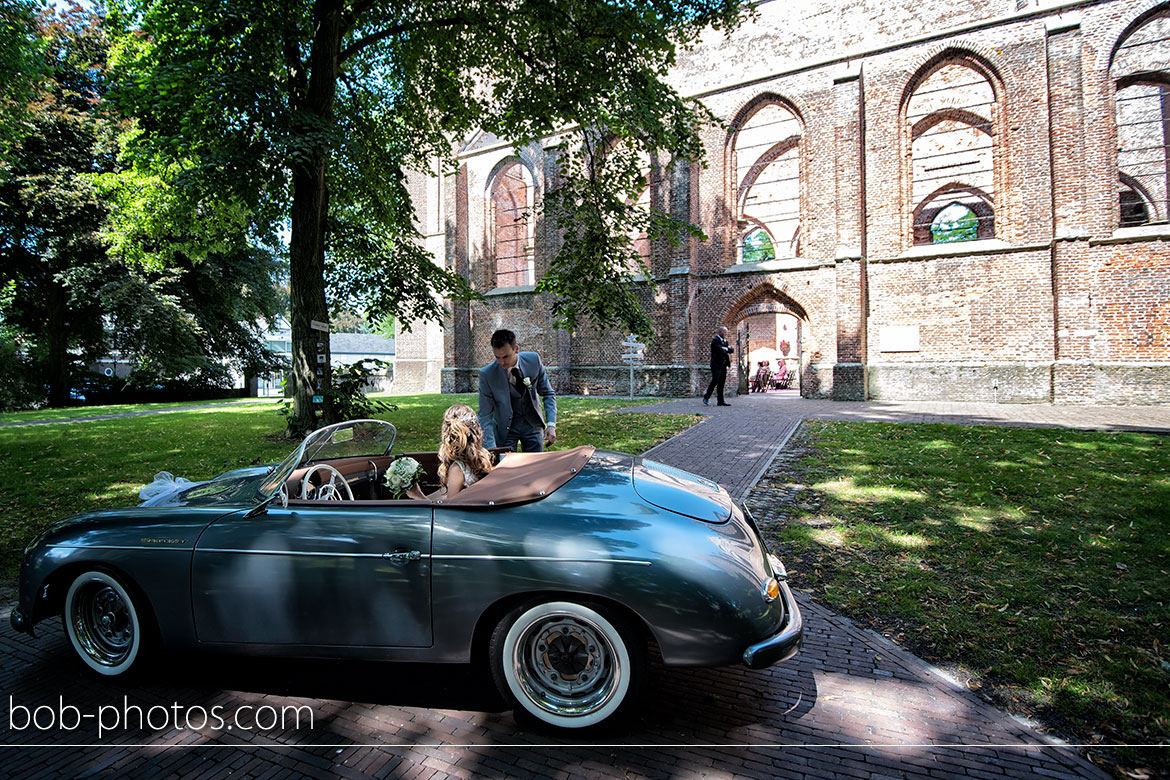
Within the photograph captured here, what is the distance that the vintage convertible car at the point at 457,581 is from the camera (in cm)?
213

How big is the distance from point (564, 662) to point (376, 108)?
1304 cm

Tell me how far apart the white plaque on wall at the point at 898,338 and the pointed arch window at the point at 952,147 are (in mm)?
6094

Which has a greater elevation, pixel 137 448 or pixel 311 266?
pixel 311 266

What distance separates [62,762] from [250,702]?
623mm

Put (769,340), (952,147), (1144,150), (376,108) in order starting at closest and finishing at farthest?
(376,108) < (1144,150) < (952,147) < (769,340)

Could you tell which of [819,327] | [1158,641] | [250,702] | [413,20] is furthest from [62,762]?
[819,327]

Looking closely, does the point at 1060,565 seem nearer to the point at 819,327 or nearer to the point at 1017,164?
the point at 819,327

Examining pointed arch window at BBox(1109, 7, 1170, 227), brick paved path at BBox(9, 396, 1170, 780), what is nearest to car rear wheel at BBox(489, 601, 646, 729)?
brick paved path at BBox(9, 396, 1170, 780)

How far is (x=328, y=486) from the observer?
282 centimetres

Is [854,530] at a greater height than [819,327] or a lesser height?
lesser

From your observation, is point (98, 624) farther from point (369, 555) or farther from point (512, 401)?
point (512, 401)

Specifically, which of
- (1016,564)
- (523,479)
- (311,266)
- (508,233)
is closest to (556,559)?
(523,479)

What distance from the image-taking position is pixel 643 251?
22.8 metres

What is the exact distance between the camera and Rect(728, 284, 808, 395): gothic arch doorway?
766 inches
